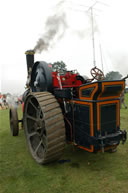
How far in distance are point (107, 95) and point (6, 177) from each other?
84.9 inches

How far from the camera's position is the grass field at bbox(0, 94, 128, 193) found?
2.36m

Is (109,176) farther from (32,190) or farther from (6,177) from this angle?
(6,177)

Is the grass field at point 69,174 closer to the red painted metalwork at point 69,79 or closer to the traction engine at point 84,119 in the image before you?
the traction engine at point 84,119

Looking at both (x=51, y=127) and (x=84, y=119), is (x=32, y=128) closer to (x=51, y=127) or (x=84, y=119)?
(x=51, y=127)


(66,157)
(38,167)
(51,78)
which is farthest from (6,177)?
(51,78)

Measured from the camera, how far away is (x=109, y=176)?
8.57 feet

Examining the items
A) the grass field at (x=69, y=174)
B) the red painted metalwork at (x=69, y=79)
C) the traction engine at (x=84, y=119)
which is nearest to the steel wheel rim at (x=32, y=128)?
the traction engine at (x=84, y=119)

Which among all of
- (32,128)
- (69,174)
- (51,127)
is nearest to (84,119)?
(51,127)

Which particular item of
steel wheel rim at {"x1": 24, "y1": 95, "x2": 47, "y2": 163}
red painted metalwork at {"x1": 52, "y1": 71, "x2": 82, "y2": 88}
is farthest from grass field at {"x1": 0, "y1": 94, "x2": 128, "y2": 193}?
red painted metalwork at {"x1": 52, "y1": 71, "x2": 82, "y2": 88}

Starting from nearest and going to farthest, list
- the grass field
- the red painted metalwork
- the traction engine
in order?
the grass field
the traction engine
the red painted metalwork

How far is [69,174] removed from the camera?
2.71 metres

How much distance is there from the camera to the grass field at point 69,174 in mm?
2363

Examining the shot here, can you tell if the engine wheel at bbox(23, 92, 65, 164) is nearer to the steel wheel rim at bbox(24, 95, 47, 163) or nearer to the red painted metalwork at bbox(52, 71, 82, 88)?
the steel wheel rim at bbox(24, 95, 47, 163)

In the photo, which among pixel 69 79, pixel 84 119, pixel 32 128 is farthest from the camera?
pixel 69 79
